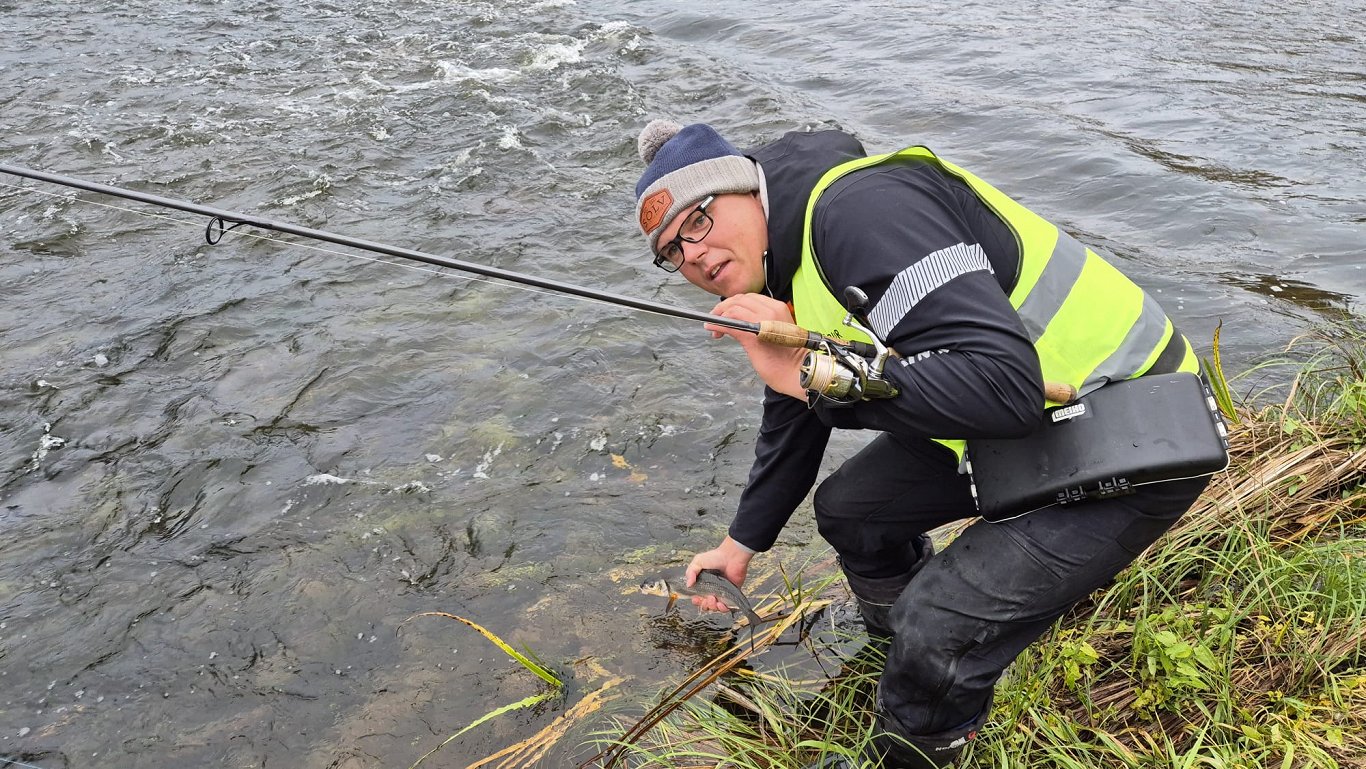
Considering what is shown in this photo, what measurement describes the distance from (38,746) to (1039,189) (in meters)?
6.80

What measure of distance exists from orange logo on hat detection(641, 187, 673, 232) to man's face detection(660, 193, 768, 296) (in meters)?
0.03

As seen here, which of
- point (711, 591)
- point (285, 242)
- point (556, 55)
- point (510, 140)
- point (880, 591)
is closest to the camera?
point (880, 591)

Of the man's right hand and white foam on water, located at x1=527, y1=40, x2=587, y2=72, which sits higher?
white foam on water, located at x1=527, y1=40, x2=587, y2=72

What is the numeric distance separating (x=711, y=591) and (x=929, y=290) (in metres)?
1.91

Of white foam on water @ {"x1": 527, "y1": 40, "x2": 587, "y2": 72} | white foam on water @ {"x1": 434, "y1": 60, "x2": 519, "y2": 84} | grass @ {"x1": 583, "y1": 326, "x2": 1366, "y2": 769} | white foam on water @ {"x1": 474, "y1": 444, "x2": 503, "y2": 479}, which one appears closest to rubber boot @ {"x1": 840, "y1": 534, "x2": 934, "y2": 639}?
grass @ {"x1": 583, "y1": 326, "x2": 1366, "y2": 769}

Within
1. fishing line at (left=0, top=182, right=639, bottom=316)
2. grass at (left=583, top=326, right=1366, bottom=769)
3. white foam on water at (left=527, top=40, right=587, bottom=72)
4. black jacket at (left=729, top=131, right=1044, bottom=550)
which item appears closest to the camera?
black jacket at (left=729, top=131, right=1044, bottom=550)

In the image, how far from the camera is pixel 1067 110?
349 inches

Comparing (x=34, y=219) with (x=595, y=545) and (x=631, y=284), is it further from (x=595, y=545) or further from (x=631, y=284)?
(x=595, y=545)

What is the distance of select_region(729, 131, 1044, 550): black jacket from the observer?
2.05 m

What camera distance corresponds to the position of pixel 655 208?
250cm

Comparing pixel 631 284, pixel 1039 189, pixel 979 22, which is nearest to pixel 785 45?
pixel 979 22

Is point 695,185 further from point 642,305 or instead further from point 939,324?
point 939,324

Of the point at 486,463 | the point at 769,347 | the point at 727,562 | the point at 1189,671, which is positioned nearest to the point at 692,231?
the point at 769,347

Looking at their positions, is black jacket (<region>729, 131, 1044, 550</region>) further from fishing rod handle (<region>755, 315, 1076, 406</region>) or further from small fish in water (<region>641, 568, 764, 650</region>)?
small fish in water (<region>641, 568, 764, 650</region>)
